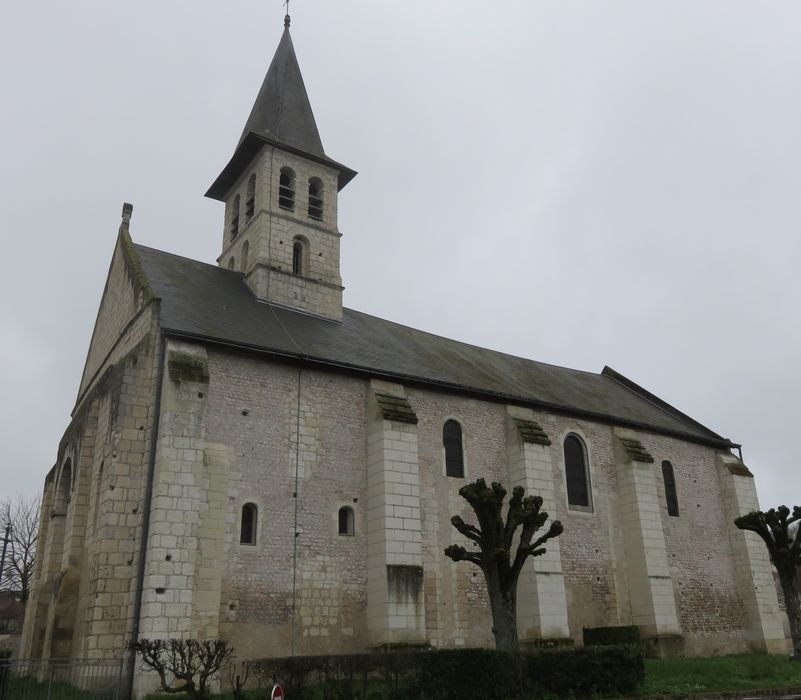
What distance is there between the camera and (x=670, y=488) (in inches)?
967

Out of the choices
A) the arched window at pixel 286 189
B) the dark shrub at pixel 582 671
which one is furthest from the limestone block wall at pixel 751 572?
the arched window at pixel 286 189

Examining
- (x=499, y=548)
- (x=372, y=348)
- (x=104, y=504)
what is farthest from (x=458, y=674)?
(x=372, y=348)

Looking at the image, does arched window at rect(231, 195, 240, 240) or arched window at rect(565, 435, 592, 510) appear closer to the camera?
arched window at rect(565, 435, 592, 510)

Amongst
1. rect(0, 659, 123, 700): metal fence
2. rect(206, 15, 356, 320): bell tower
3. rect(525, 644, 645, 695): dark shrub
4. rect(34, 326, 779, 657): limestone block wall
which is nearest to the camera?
rect(525, 644, 645, 695): dark shrub

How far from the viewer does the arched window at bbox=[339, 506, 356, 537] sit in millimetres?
17375

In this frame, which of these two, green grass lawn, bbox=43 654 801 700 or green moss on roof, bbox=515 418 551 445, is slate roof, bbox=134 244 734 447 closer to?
green moss on roof, bbox=515 418 551 445

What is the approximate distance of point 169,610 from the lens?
45.9ft

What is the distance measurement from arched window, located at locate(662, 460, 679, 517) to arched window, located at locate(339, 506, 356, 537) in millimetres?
11870

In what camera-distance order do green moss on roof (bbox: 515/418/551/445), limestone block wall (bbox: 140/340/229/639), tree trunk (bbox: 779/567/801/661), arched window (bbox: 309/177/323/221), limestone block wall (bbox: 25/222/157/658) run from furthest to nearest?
arched window (bbox: 309/177/323/221) → green moss on roof (bbox: 515/418/551/445) → tree trunk (bbox: 779/567/801/661) → limestone block wall (bbox: 25/222/157/658) → limestone block wall (bbox: 140/340/229/639)

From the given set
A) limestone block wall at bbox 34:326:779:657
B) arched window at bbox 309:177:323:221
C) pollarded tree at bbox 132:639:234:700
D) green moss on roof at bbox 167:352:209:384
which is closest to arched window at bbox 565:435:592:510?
limestone block wall at bbox 34:326:779:657

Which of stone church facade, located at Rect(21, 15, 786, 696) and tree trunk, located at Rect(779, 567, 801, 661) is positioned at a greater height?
stone church facade, located at Rect(21, 15, 786, 696)

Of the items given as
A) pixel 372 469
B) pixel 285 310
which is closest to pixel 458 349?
pixel 285 310

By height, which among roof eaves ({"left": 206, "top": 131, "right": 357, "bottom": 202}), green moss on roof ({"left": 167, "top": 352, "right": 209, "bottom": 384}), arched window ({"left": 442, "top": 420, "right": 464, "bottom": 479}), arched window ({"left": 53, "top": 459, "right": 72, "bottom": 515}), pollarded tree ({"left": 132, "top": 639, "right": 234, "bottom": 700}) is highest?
roof eaves ({"left": 206, "top": 131, "right": 357, "bottom": 202})

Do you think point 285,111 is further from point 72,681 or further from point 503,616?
point 503,616
